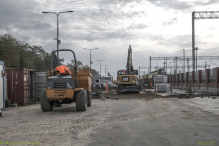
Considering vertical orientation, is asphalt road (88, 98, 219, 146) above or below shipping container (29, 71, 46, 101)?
below

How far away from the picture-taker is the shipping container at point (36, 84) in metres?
19.9

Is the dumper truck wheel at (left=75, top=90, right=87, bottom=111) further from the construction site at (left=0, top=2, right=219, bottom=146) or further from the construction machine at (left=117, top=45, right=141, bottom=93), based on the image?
the construction machine at (left=117, top=45, right=141, bottom=93)

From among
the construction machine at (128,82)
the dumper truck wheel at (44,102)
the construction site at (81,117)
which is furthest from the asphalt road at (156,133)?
the construction machine at (128,82)

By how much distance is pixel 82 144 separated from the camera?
620cm

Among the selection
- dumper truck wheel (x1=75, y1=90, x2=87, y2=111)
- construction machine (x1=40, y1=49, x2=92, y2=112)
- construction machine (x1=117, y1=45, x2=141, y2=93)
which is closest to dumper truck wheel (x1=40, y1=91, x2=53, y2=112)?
construction machine (x1=40, y1=49, x2=92, y2=112)

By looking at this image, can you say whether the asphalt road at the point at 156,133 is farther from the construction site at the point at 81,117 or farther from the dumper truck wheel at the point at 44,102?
the dumper truck wheel at the point at 44,102

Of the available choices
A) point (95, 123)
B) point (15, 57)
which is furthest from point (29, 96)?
point (15, 57)

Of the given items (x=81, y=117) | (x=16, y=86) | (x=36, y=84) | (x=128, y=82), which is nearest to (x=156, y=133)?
(x=81, y=117)

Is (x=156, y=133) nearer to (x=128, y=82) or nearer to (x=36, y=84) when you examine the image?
(x=36, y=84)

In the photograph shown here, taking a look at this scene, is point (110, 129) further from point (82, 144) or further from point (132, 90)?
point (132, 90)

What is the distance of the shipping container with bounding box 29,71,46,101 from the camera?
19859mm

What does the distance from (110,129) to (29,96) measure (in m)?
12.1

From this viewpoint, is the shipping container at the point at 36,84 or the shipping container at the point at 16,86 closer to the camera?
the shipping container at the point at 16,86

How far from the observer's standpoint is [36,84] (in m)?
20.0
